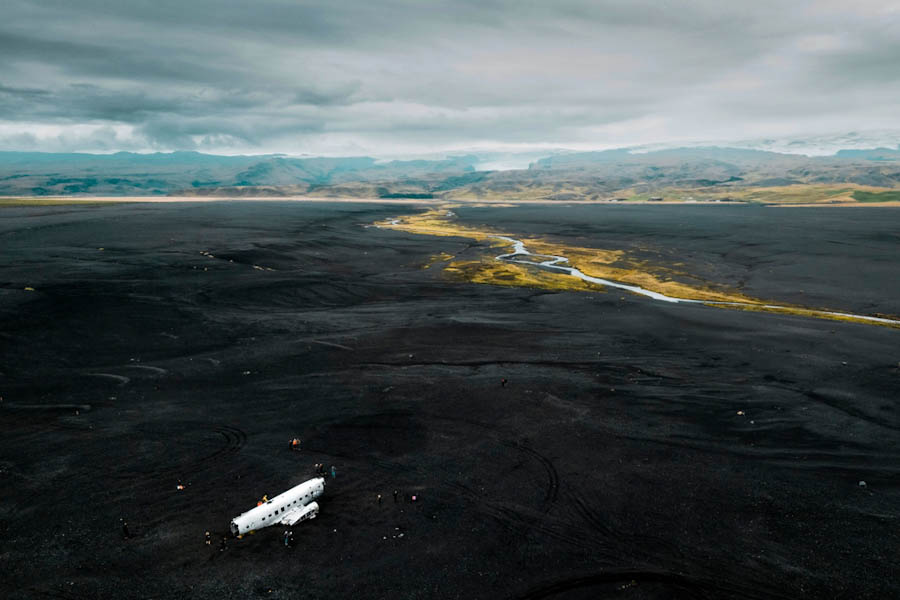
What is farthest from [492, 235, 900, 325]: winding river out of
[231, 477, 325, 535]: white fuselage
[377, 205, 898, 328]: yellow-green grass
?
[231, 477, 325, 535]: white fuselage

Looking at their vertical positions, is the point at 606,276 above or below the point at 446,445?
above

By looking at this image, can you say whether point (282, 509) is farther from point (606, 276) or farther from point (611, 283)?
point (606, 276)

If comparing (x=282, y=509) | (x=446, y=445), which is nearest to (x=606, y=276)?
(x=446, y=445)

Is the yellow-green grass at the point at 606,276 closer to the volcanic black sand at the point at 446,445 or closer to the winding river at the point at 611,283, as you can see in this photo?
the winding river at the point at 611,283

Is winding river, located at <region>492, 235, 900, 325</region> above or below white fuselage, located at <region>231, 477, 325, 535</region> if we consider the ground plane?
above

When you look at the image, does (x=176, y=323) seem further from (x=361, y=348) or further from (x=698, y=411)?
(x=698, y=411)

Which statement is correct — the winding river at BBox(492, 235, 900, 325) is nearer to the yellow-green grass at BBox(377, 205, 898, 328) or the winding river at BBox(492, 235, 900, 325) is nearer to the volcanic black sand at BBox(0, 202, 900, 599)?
the yellow-green grass at BBox(377, 205, 898, 328)

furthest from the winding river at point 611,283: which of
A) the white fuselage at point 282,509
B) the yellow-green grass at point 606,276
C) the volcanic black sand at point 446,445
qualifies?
the white fuselage at point 282,509

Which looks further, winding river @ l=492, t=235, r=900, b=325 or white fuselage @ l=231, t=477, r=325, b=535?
winding river @ l=492, t=235, r=900, b=325
